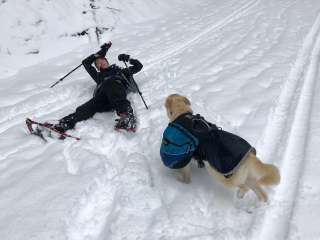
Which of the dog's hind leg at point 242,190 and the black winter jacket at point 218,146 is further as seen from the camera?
the dog's hind leg at point 242,190

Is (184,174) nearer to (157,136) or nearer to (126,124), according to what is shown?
(157,136)

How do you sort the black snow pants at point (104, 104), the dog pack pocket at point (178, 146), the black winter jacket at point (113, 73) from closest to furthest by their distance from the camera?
the dog pack pocket at point (178, 146) → the black snow pants at point (104, 104) → the black winter jacket at point (113, 73)

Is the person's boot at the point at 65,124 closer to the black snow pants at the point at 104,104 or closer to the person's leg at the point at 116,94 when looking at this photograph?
the black snow pants at the point at 104,104

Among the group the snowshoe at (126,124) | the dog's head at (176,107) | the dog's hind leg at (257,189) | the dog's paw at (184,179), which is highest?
the dog's head at (176,107)


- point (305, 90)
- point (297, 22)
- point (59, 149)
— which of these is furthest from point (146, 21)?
point (59, 149)

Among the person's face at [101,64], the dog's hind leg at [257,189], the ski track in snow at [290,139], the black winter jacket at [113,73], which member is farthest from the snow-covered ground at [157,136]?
the person's face at [101,64]

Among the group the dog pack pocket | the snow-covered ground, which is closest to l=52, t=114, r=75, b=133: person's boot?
the snow-covered ground

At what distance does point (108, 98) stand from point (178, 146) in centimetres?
233

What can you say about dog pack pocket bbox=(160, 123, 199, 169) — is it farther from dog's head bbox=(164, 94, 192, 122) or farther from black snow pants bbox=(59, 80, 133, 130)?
black snow pants bbox=(59, 80, 133, 130)

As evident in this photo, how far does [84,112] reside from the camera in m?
5.75

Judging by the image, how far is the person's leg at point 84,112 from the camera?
5.50m

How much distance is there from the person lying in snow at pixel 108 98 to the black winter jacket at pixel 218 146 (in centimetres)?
158

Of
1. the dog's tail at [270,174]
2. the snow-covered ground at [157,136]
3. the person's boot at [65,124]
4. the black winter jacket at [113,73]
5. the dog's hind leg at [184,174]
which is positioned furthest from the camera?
the black winter jacket at [113,73]

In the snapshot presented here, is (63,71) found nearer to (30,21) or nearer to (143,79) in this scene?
(143,79)
